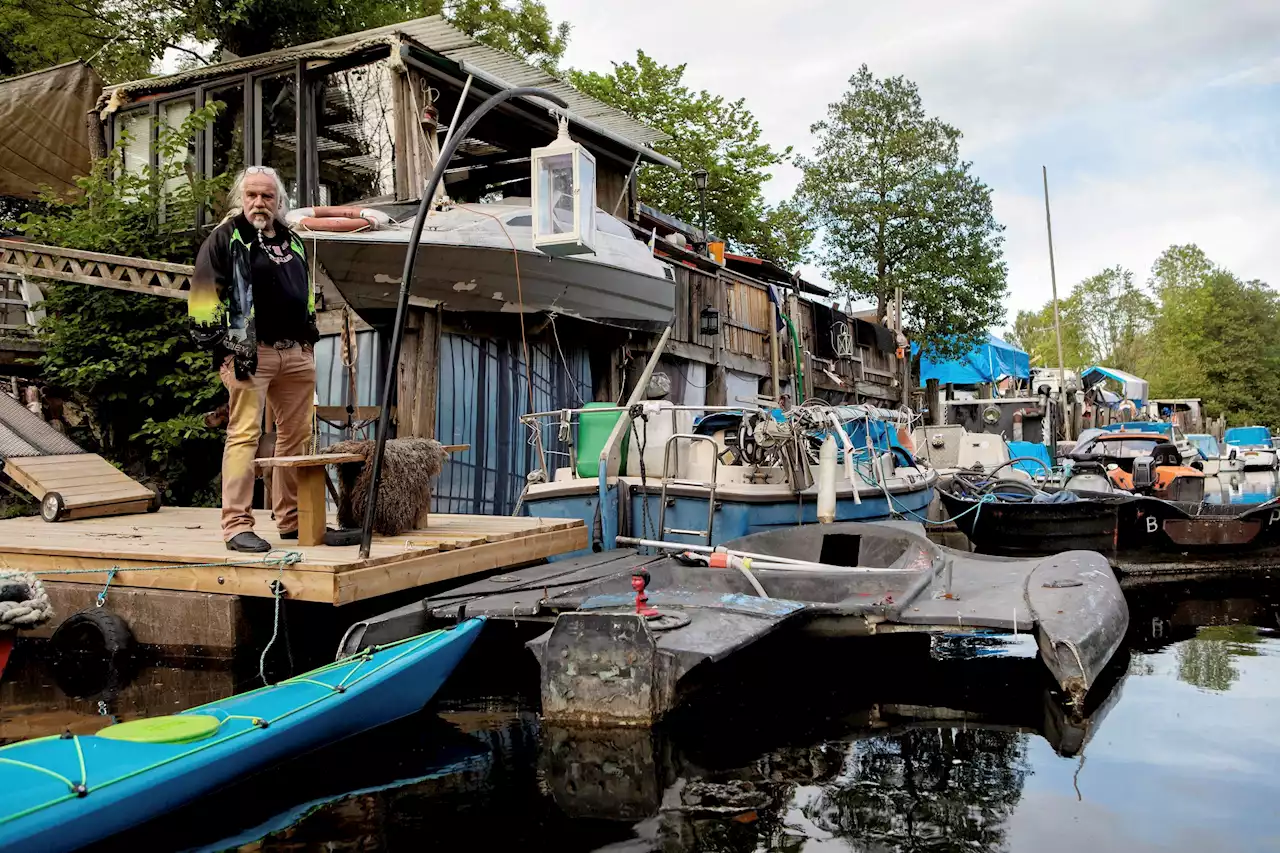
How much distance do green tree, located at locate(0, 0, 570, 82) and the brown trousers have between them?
459 inches

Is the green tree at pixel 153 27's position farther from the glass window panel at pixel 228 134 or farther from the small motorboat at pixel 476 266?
the small motorboat at pixel 476 266

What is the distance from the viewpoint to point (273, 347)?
5.52 metres

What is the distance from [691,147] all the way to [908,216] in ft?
20.1

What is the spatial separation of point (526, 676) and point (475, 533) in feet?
3.50

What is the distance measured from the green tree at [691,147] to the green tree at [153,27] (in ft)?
20.0

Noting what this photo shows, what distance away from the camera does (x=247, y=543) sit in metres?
5.57

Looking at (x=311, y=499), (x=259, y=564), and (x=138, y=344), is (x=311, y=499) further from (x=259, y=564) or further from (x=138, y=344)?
(x=138, y=344)

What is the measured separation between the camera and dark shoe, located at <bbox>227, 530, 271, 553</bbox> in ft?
18.2

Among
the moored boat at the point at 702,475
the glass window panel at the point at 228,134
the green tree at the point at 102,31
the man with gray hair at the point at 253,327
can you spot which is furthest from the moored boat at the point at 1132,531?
the green tree at the point at 102,31

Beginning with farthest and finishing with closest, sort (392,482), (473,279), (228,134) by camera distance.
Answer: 1. (228,134)
2. (473,279)
3. (392,482)

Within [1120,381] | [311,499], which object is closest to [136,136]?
[311,499]

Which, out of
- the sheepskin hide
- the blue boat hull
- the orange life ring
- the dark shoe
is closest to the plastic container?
the blue boat hull

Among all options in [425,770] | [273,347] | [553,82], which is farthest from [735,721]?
[553,82]

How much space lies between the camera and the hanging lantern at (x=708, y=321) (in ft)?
52.4
